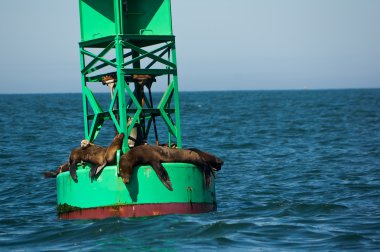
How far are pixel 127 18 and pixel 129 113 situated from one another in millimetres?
1974

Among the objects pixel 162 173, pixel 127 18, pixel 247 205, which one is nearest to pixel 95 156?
pixel 162 173

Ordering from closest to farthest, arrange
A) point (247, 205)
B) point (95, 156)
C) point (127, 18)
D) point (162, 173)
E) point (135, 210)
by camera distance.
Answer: point (162, 173)
point (135, 210)
point (95, 156)
point (127, 18)
point (247, 205)

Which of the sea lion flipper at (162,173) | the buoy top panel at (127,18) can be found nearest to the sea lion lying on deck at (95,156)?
the sea lion flipper at (162,173)

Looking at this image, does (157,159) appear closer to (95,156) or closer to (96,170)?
(96,170)

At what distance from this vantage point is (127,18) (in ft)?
58.9

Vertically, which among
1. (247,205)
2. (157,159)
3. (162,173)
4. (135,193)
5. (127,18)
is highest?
(127,18)

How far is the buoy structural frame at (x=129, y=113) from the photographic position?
53.7 feet

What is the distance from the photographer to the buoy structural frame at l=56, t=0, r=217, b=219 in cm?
1638

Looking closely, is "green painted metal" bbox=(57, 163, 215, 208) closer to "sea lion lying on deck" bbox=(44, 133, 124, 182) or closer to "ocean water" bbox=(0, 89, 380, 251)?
"sea lion lying on deck" bbox=(44, 133, 124, 182)

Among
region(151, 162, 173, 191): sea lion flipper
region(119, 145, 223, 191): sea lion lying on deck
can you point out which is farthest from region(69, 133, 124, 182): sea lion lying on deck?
region(151, 162, 173, 191): sea lion flipper

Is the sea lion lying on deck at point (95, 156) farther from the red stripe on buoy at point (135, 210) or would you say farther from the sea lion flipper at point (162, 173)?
the sea lion flipper at point (162, 173)

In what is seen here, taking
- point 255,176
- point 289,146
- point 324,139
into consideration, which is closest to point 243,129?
point 324,139

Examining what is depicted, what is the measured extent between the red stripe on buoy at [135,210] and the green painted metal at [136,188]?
0.26 feet

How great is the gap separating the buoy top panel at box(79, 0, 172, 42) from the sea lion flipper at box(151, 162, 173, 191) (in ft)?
9.57
